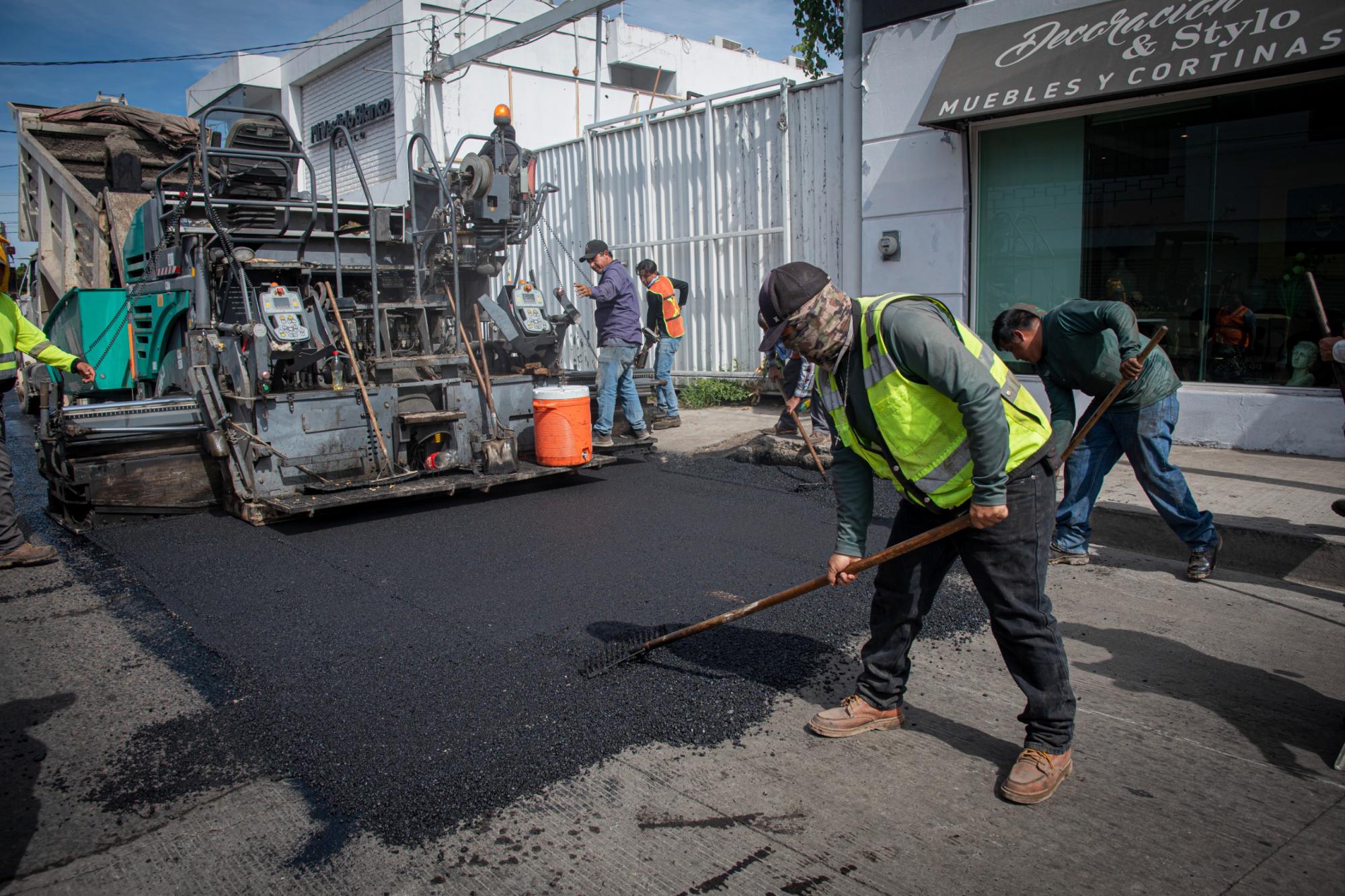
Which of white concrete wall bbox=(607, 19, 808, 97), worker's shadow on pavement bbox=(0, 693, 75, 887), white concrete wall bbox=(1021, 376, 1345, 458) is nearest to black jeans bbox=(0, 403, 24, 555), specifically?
worker's shadow on pavement bbox=(0, 693, 75, 887)

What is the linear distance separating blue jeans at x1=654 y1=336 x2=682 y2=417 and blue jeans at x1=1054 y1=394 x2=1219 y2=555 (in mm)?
5290

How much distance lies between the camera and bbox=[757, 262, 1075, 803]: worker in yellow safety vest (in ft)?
8.57

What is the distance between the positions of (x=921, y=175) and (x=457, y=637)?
6752 mm

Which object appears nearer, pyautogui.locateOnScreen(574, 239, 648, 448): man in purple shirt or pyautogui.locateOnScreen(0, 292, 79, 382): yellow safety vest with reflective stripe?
pyautogui.locateOnScreen(0, 292, 79, 382): yellow safety vest with reflective stripe

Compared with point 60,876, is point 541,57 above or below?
above

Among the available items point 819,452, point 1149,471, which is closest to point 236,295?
point 819,452

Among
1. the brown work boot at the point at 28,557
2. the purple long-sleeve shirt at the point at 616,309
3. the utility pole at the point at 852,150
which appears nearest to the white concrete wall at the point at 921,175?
the utility pole at the point at 852,150

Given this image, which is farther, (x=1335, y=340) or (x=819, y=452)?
(x=819, y=452)

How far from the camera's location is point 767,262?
10.7 metres

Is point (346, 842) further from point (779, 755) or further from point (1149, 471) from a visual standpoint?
point (1149, 471)

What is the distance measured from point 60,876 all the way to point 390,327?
5595 millimetres

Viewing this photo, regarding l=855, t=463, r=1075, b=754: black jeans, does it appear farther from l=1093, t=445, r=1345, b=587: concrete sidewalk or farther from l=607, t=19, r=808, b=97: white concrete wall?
l=607, t=19, r=808, b=97: white concrete wall

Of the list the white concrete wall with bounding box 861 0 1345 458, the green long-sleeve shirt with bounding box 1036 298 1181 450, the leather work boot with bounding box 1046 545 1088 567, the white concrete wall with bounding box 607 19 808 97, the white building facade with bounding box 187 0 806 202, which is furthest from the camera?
the white concrete wall with bounding box 607 19 808 97

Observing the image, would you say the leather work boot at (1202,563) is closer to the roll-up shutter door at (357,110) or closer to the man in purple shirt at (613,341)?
the man in purple shirt at (613,341)
